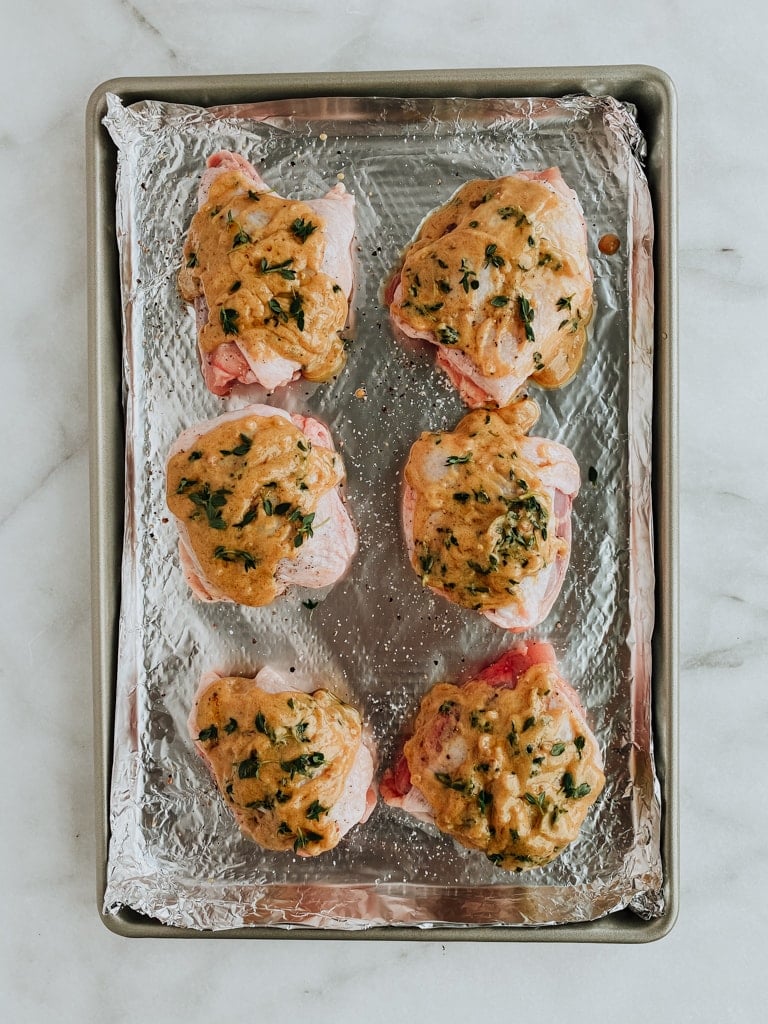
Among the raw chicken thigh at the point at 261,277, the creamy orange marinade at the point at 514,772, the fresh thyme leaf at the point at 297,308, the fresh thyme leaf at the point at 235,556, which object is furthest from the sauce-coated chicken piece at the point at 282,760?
the fresh thyme leaf at the point at 297,308

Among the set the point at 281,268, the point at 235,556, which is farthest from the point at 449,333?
the point at 235,556

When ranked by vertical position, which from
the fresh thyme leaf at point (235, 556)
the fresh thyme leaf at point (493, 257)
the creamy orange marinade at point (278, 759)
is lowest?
the creamy orange marinade at point (278, 759)

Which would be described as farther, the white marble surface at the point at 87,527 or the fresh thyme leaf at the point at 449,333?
the white marble surface at the point at 87,527

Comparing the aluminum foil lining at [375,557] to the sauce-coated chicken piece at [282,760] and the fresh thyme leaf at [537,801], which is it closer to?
the sauce-coated chicken piece at [282,760]

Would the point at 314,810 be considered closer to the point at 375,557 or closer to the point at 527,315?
the point at 375,557

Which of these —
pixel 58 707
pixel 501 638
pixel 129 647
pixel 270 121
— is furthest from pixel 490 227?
pixel 58 707

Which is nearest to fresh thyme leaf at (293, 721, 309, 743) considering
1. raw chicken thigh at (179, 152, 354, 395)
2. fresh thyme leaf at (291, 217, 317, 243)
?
raw chicken thigh at (179, 152, 354, 395)

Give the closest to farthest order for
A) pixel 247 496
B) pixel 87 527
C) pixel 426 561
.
Answer: 1. pixel 247 496
2. pixel 426 561
3. pixel 87 527

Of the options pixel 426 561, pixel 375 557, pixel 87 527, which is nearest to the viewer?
pixel 426 561
